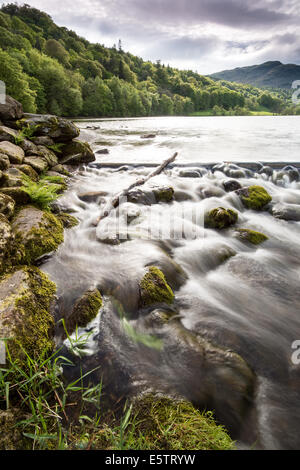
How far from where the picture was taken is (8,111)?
8.90 meters

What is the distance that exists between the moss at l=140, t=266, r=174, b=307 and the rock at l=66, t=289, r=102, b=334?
633 mm

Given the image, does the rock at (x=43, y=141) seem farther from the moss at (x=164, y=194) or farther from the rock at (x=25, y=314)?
the rock at (x=25, y=314)

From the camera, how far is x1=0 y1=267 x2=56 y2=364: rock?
2016 mm

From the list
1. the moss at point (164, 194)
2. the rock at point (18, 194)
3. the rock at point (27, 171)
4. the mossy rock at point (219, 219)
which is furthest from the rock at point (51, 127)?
the mossy rock at point (219, 219)

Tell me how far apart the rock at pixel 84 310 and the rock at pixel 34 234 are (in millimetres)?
1128

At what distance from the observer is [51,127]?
32.4 feet

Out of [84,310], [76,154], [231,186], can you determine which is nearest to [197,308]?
[84,310]

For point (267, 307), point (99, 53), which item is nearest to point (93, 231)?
point (267, 307)

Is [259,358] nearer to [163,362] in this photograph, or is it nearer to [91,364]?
[163,362]

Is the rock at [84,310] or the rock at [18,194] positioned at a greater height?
the rock at [18,194]

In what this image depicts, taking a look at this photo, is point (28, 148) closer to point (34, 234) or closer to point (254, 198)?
point (34, 234)

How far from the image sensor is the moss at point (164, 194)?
7.49 metres
